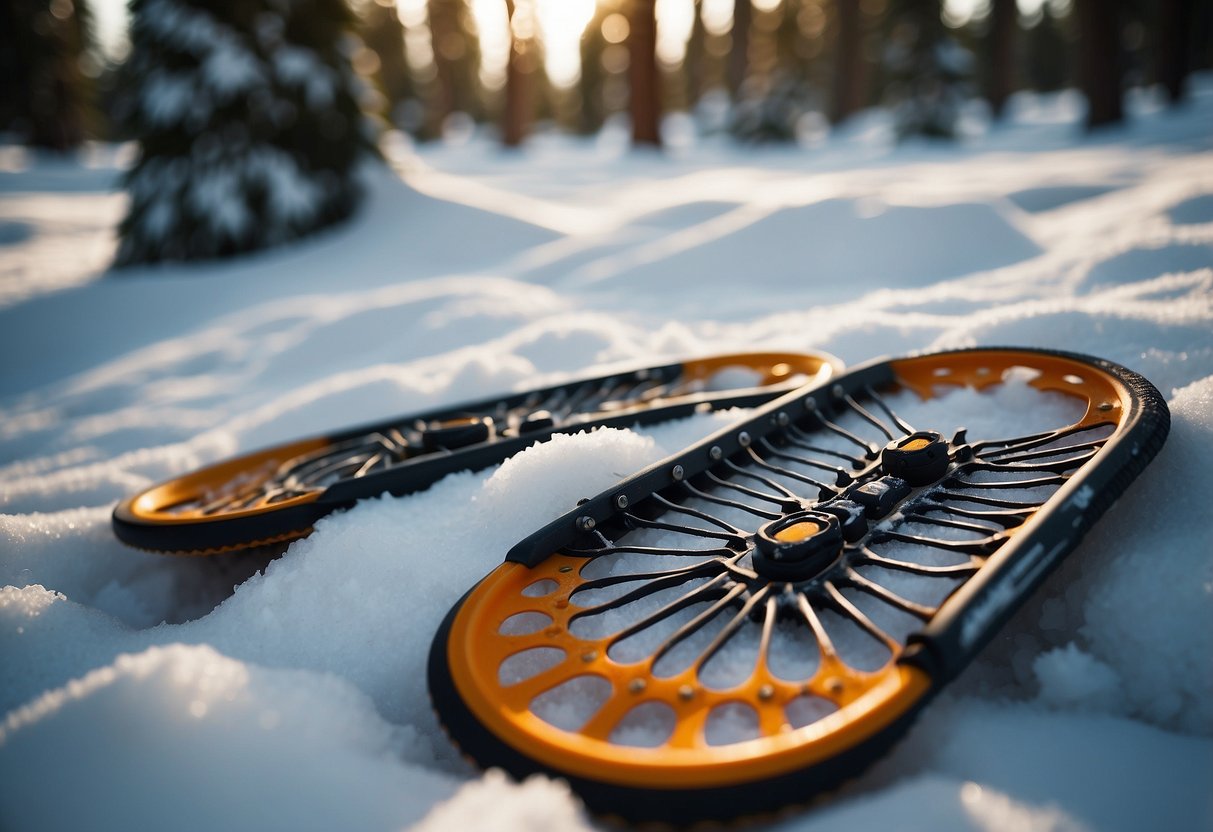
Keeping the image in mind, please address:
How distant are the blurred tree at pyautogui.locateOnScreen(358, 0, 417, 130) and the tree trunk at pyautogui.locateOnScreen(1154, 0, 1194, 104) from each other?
16774 millimetres

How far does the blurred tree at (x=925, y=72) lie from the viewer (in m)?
11.5

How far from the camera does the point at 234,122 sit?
15.0 feet

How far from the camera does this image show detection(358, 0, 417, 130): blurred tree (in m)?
20.4

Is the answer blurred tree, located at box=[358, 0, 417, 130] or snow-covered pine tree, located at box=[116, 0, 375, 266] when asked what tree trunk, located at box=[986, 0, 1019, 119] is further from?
blurred tree, located at box=[358, 0, 417, 130]

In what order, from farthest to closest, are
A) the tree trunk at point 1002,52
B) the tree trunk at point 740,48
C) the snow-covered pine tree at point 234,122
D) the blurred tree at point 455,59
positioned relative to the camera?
the blurred tree at point 455,59
the tree trunk at point 740,48
the tree trunk at point 1002,52
the snow-covered pine tree at point 234,122

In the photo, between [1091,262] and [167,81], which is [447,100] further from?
[1091,262]

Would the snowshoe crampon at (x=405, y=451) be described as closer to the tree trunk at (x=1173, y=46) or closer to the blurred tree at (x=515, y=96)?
the tree trunk at (x=1173, y=46)

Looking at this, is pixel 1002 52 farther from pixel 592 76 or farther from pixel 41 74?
pixel 41 74

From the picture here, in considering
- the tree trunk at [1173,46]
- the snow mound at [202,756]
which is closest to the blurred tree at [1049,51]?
the tree trunk at [1173,46]

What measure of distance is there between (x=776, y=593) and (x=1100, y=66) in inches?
402

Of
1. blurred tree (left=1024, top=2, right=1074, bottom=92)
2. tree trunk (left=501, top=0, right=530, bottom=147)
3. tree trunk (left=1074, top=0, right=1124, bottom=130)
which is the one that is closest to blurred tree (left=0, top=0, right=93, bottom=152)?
tree trunk (left=501, top=0, right=530, bottom=147)

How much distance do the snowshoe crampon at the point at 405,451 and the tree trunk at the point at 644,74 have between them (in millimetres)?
8808

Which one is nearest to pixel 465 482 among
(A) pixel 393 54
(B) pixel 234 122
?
(B) pixel 234 122

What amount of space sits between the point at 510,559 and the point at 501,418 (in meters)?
0.71
